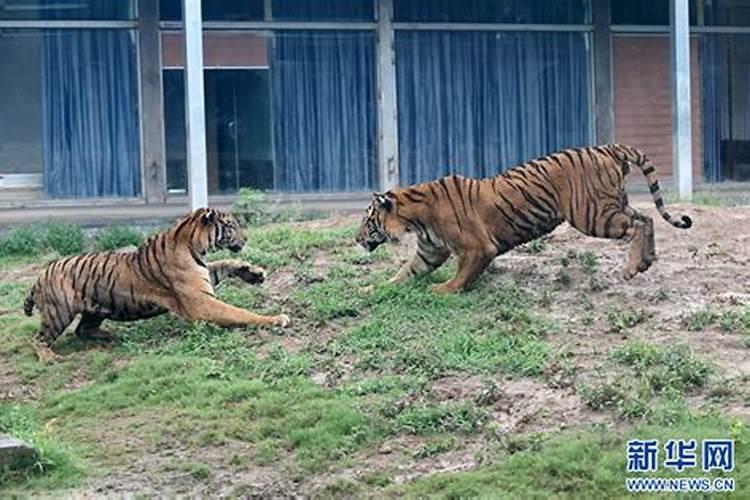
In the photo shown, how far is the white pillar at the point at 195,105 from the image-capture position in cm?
1456

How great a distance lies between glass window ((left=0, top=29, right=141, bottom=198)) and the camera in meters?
16.7

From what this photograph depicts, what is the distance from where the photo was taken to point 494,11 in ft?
60.1

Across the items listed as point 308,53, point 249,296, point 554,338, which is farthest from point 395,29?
point 554,338

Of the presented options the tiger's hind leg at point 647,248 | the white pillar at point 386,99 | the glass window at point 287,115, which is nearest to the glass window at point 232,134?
the glass window at point 287,115

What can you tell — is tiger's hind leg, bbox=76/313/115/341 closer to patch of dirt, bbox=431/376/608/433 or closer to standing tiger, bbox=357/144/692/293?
standing tiger, bbox=357/144/692/293

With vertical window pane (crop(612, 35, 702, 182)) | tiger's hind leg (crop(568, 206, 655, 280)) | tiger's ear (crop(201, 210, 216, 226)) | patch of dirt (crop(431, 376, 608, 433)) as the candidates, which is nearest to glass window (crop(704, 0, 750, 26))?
vertical window pane (crop(612, 35, 702, 182))

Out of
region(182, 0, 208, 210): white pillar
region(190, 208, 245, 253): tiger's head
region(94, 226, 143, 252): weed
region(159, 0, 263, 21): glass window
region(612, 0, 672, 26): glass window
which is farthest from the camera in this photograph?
region(612, 0, 672, 26): glass window

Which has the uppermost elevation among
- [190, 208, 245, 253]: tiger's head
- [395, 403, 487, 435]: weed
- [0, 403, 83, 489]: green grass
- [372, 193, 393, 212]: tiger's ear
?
[372, 193, 393, 212]: tiger's ear

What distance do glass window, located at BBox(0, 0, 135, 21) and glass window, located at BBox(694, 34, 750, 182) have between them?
24.4ft

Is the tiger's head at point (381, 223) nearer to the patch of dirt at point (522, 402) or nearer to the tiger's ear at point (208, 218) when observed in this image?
the tiger's ear at point (208, 218)

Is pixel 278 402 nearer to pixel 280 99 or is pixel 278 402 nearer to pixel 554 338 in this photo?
pixel 554 338

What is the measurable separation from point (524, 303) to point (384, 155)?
829cm

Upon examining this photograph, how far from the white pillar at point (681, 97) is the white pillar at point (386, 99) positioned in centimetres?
333

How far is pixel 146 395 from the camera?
8422 mm
